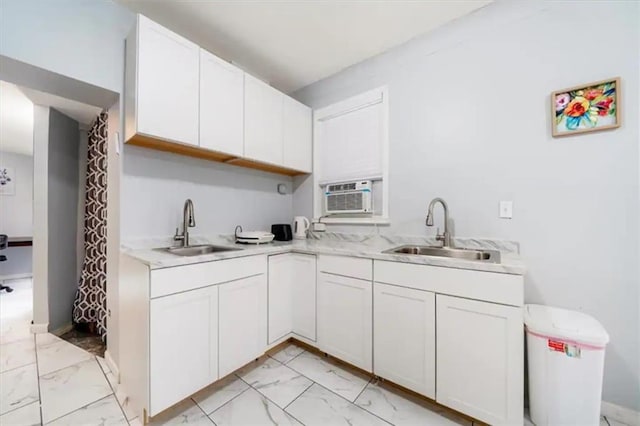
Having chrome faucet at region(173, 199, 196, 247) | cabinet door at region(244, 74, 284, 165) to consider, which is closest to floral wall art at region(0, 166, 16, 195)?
chrome faucet at region(173, 199, 196, 247)

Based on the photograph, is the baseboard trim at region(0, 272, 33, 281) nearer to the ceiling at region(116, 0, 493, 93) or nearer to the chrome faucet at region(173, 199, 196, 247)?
the chrome faucet at region(173, 199, 196, 247)

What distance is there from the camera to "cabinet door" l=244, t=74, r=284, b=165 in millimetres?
1982

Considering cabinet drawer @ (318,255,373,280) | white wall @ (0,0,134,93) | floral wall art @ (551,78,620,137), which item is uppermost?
white wall @ (0,0,134,93)

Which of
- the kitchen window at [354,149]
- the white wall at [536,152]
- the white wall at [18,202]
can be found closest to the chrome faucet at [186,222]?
the kitchen window at [354,149]

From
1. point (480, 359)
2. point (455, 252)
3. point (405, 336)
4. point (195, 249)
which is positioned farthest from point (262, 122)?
point (480, 359)

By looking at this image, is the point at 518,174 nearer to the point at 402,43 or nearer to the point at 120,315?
the point at 402,43

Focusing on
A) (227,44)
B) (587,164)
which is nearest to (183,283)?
(227,44)

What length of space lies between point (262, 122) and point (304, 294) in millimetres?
1482

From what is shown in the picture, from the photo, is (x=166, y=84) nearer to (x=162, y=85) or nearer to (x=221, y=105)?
(x=162, y=85)

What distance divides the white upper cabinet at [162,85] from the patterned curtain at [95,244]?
1.10 meters

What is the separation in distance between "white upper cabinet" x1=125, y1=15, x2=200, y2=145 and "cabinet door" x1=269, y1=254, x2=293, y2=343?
1068mm

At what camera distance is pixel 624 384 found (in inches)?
49.6

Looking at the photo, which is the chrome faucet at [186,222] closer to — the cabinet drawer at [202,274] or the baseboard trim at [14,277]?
the cabinet drawer at [202,274]

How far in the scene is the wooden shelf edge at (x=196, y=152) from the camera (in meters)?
1.57
